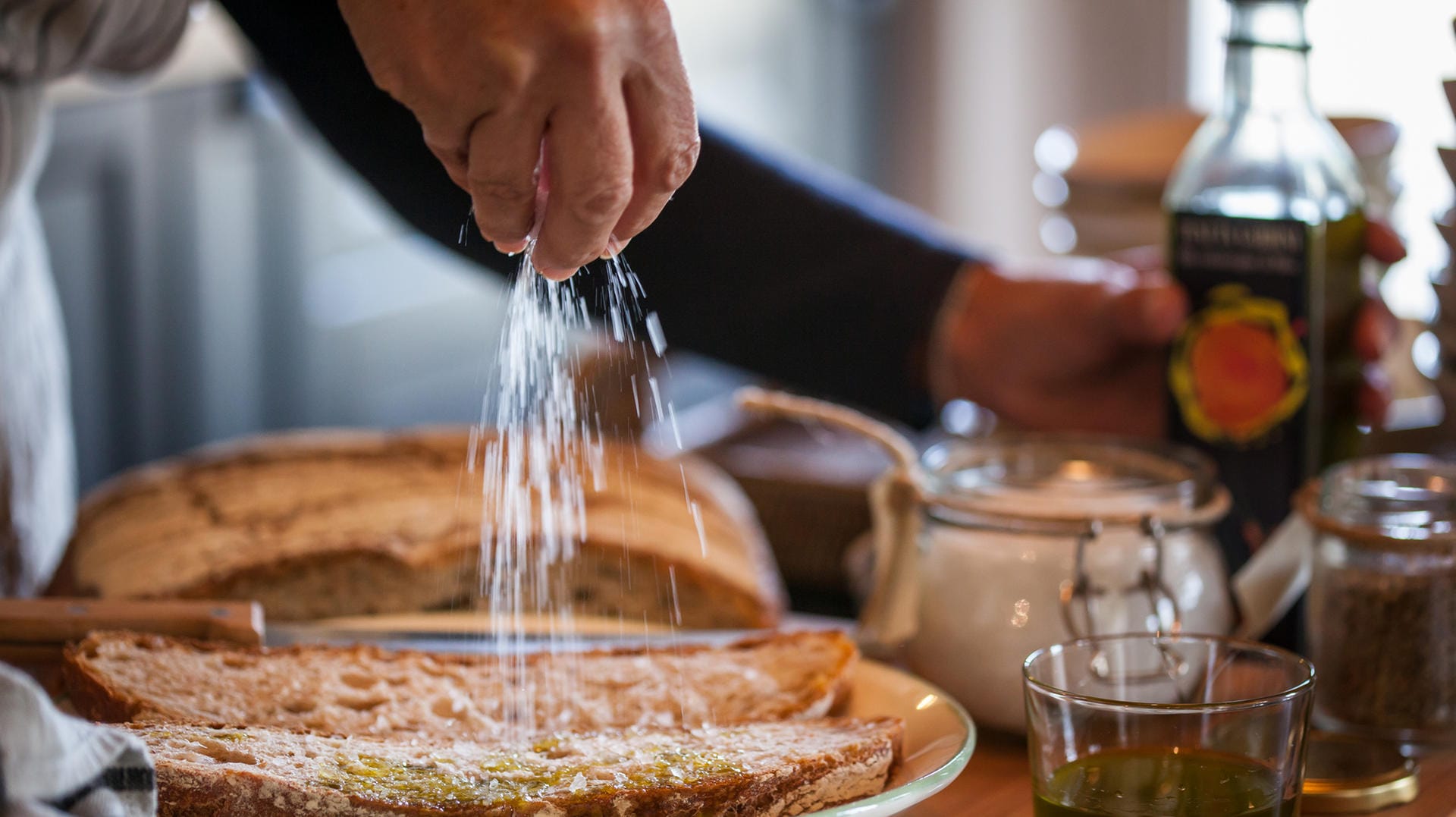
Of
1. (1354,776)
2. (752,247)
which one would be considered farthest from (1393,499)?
(752,247)

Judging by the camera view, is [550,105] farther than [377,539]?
No

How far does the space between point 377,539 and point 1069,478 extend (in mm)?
580

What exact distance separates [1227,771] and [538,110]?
1.47 ft

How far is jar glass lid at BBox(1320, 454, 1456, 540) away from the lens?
868 mm

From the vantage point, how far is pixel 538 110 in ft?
2.19

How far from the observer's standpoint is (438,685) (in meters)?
0.89

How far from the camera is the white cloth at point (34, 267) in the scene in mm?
1192

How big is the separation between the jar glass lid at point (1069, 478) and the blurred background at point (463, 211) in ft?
1.69

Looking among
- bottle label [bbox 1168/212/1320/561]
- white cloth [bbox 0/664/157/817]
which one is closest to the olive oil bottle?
bottle label [bbox 1168/212/1320/561]

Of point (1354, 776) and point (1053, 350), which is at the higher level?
point (1053, 350)

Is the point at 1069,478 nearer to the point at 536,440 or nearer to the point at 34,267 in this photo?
the point at 536,440

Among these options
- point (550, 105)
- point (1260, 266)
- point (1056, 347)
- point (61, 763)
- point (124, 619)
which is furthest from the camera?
point (1056, 347)

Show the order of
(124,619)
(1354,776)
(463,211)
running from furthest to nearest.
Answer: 1. (463,211)
2. (124,619)
3. (1354,776)

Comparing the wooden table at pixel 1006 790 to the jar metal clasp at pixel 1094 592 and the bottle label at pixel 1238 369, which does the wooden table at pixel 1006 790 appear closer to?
the jar metal clasp at pixel 1094 592
